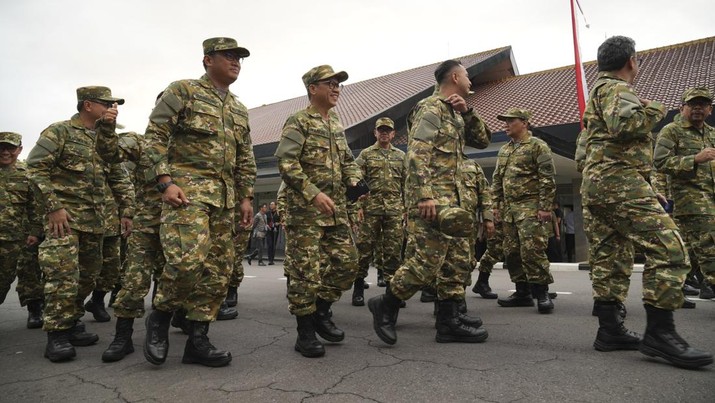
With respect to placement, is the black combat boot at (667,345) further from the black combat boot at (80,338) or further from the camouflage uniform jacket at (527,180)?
the black combat boot at (80,338)

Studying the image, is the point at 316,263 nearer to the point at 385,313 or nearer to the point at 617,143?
the point at 385,313

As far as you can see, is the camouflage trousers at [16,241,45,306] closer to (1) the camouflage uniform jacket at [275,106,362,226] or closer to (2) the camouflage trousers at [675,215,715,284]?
(1) the camouflage uniform jacket at [275,106,362,226]

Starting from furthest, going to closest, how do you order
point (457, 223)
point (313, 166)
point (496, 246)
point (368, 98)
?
point (368, 98) → point (496, 246) → point (313, 166) → point (457, 223)

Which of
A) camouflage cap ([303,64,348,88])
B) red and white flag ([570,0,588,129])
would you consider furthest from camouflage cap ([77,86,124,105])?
red and white flag ([570,0,588,129])

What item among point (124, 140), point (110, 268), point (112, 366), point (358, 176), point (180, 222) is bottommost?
point (112, 366)

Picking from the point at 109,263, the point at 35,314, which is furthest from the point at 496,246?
the point at 35,314

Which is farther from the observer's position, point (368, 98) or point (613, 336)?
point (368, 98)

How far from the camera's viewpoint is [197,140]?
121 inches

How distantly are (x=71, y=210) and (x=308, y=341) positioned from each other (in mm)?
2193

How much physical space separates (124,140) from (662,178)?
5.74m

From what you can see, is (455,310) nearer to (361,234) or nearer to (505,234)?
(505,234)

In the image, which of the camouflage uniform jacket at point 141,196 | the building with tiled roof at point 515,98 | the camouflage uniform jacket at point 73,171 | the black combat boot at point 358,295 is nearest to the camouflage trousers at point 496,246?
the black combat boot at point 358,295

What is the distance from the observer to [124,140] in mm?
4070

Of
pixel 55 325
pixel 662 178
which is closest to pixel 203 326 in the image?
pixel 55 325
